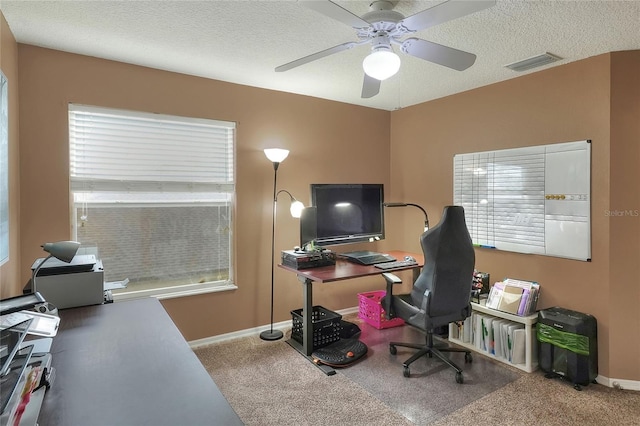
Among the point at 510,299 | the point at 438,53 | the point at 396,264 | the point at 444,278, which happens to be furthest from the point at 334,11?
the point at 510,299

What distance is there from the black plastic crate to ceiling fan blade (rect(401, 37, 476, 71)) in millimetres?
2155

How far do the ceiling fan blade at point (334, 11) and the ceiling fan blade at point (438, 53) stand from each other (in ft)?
0.98

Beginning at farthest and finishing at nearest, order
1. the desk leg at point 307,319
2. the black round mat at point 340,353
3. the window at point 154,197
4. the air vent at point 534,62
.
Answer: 1. the desk leg at point 307,319
2. the black round mat at point 340,353
3. the window at point 154,197
4. the air vent at point 534,62

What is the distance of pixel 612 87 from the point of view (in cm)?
254

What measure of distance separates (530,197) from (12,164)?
3.71 meters

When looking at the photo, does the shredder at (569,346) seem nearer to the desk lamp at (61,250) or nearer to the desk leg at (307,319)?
the desk leg at (307,319)

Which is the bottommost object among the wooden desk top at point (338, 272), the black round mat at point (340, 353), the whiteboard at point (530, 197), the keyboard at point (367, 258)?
the black round mat at point (340, 353)

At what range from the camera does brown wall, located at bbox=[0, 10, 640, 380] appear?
2.52 metres

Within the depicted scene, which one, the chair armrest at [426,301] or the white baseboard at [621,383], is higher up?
the chair armrest at [426,301]

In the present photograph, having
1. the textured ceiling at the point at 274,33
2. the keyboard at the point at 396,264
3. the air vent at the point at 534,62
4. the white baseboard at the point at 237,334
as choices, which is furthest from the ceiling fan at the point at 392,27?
the white baseboard at the point at 237,334

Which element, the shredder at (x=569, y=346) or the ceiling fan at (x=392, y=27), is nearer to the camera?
the ceiling fan at (x=392, y=27)

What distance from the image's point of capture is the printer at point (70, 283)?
1.91 m

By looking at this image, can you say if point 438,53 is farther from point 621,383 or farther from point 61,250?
point 621,383

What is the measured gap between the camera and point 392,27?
1827mm
